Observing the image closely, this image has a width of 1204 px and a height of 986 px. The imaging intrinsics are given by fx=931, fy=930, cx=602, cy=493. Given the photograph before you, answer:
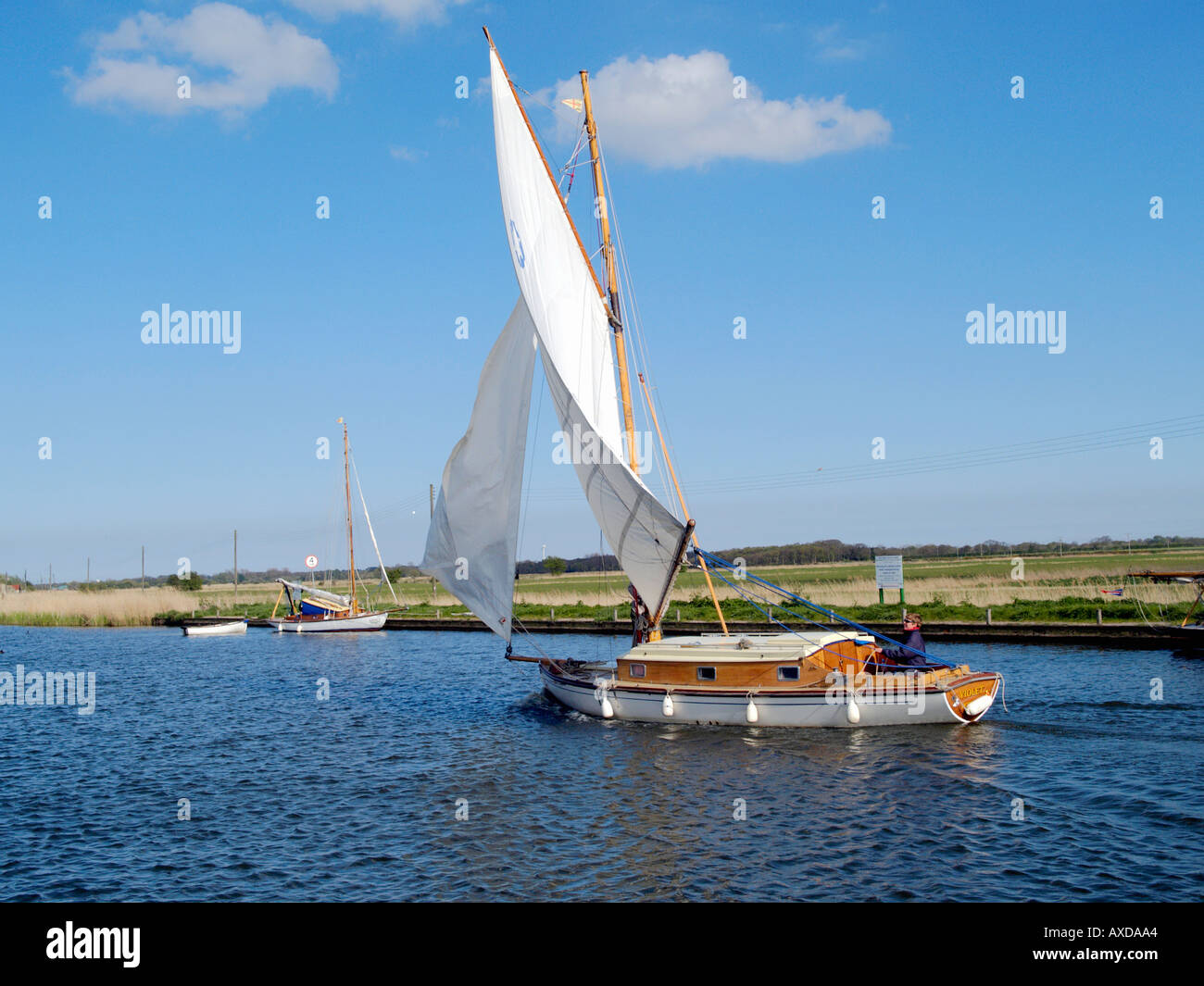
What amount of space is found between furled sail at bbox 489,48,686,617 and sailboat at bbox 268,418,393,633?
4402 centimetres

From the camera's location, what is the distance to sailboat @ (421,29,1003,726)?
27.5m

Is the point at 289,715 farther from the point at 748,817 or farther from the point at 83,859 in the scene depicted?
the point at 748,817

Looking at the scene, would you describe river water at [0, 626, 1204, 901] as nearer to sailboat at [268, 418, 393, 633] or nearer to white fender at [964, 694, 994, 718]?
white fender at [964, 694, 994, 718]

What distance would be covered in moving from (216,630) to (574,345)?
56199 millimetres

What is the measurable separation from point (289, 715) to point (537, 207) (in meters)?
20.9

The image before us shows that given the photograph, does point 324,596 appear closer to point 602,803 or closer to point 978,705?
point 602,803

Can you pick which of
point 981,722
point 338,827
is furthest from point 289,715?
point 981,722

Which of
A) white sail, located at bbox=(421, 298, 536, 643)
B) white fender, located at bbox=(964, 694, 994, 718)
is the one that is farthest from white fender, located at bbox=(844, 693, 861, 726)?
white sail, located at bbox=(421, 298, 536, 643)

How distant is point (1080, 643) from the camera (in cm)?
4456
